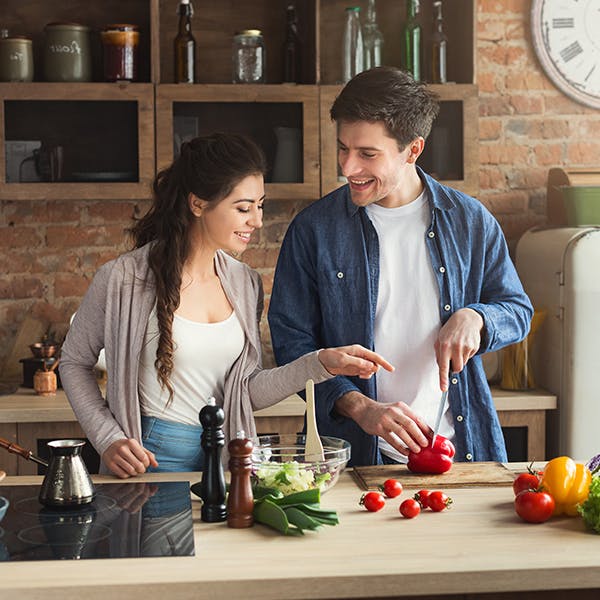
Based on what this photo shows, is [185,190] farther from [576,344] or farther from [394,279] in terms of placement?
[576,344]

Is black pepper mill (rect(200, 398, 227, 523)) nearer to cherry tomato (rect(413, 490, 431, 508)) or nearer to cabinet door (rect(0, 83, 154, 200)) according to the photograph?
cherry tomato (rect(413, 490, 431, 508))

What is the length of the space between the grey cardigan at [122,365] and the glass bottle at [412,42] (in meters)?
1.74

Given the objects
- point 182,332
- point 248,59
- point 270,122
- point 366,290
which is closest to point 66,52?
point 248,59

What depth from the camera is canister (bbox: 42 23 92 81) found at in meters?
3.70

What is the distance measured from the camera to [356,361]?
2.15m

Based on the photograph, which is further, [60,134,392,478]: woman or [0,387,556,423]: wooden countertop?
[0,387,556,423]: wooden countertop

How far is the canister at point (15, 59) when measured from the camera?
3.68 meters

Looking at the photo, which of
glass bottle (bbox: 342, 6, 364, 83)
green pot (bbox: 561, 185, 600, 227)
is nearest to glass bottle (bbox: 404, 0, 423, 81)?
glass bottle (bbox: 342, 6, 364, 83)

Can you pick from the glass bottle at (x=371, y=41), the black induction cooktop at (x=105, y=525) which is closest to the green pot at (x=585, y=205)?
the glass bottle at (x=371, y=41)

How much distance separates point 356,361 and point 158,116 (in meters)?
1.86

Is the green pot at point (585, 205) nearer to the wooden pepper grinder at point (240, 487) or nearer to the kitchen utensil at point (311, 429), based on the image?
the kitchen utensil at point (311, 429)

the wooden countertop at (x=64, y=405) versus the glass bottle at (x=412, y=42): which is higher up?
the glass bottle at (x=412, y=42)

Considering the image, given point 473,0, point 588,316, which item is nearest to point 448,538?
point 588,316

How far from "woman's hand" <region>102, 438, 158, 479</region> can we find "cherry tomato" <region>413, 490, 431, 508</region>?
64 centimetres
